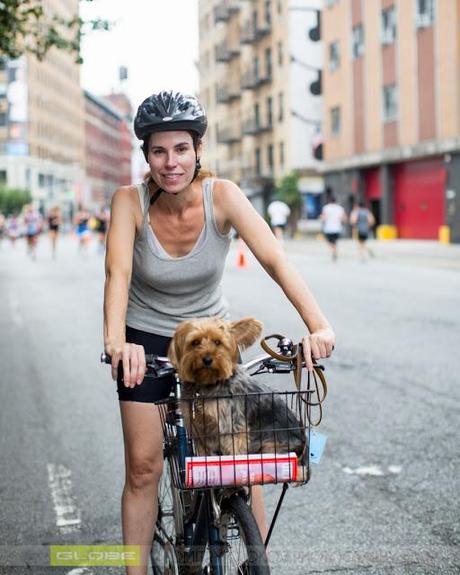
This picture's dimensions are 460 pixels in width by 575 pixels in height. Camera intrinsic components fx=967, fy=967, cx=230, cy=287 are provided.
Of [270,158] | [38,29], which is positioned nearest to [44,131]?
[270,158]

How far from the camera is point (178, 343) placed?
2684 millimetres

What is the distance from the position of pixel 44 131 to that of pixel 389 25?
251ft

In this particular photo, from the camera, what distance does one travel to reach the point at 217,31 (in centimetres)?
8038

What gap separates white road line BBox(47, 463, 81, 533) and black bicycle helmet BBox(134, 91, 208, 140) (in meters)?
2.40

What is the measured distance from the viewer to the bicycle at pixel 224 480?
8.67 feet

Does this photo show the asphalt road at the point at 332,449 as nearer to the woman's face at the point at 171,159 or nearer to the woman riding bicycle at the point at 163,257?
the woman riding bicycle at the point at 163,257

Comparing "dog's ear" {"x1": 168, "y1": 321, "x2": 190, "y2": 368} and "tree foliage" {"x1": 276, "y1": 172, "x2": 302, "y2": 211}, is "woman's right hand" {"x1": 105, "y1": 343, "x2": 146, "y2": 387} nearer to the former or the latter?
"dog's ear" {"x1": 168, "y1": 321, "x2": 190, "y2": 368}

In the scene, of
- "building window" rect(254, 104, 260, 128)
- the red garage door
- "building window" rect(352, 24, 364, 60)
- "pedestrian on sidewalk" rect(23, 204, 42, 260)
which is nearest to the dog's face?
"pedestrian on sidewalk" rect(23, 204, 42, 260)

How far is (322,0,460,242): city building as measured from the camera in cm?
3762

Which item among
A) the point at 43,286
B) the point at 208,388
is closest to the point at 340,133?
the point at 43,286

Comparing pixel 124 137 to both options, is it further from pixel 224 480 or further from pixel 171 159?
pixel 224 480

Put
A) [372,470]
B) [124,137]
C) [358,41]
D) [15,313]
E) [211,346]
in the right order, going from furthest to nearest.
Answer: [124,137], [358,41], [15,313], [372,470], [211,346]

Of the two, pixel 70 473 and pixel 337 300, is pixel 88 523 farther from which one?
pixel 337 300

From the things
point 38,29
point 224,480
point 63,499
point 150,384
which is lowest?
point 63,499
